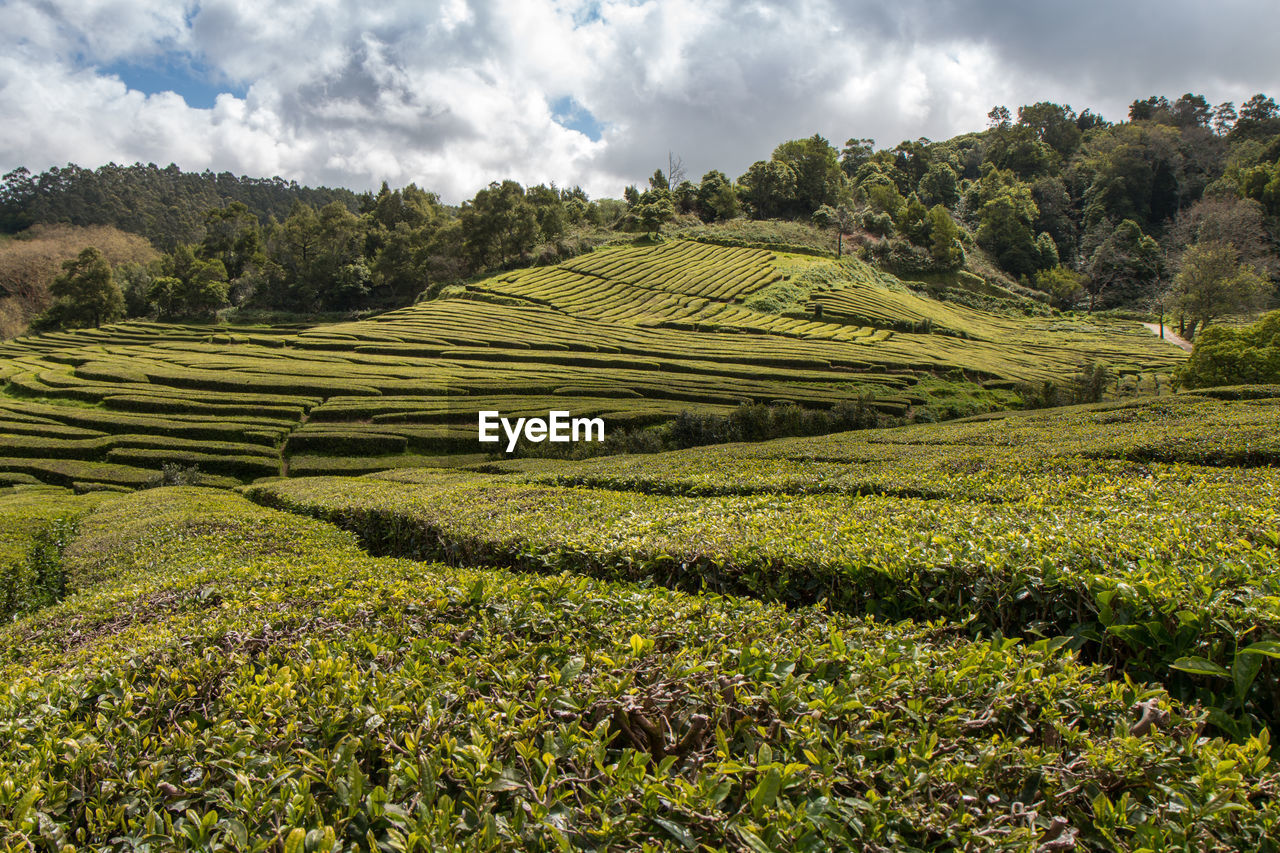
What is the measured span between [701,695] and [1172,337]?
78.2 metres

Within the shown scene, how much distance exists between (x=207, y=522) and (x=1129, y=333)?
74613 mm

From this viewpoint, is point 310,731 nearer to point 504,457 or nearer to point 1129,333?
point 504,457

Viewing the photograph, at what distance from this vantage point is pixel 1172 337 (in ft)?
200

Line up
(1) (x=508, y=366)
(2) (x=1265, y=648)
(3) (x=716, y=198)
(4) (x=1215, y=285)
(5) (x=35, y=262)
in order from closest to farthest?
(2) (x=1265, y=648)
(1) (x=508, y=366)
(4) (x=1215, y=285)
(5) (x=35, y=262)
(3) (x=716, y=198)

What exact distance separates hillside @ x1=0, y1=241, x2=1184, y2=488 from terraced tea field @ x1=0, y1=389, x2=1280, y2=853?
2374 cm

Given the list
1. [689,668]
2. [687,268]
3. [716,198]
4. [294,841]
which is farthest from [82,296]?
[689,668]

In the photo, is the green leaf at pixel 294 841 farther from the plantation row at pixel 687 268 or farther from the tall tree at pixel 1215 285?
the tall tree at pixel 1215 285

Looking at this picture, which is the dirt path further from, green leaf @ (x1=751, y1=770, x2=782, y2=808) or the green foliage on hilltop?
green leaf @ (x1=751, y1=770, x2=782, y2=808)

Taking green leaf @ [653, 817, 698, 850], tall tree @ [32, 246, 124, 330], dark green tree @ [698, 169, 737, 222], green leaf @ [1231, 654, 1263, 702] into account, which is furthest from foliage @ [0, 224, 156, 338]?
green leaf @ [1231, 654, 1263, 702]

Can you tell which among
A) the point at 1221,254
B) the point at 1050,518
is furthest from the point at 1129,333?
the point at 1050,518

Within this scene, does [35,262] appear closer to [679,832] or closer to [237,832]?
[237,832]

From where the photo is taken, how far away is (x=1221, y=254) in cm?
5494

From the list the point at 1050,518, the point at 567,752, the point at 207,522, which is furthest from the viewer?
the point at 207,522

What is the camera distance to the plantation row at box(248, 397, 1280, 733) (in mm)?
3855
